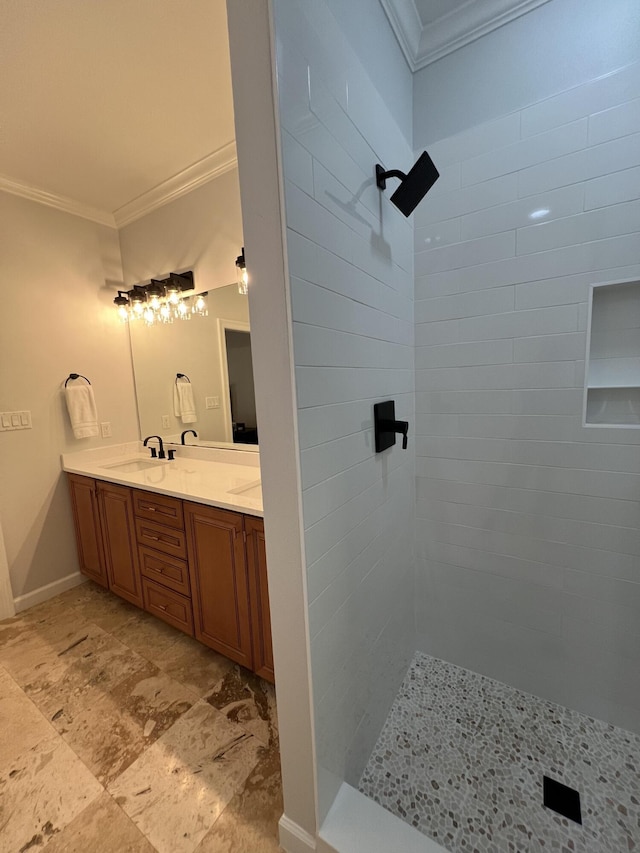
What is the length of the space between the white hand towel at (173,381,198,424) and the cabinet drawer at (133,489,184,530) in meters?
0.74

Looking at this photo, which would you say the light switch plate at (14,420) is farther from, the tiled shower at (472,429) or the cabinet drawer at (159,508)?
the tiled shower at (472,429)

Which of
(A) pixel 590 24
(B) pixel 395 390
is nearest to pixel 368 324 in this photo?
(B) pixel 395 390

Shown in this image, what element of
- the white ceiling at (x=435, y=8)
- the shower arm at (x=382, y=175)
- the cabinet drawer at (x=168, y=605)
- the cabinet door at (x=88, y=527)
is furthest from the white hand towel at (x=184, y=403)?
the white ceiling at (x=435, y=8)

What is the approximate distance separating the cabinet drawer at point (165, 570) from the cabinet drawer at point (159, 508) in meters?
0.21

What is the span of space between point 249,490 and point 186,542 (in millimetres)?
402

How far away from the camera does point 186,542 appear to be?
175 centimetres

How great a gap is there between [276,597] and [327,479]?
34 centimetres

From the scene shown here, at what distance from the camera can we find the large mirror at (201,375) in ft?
7.32

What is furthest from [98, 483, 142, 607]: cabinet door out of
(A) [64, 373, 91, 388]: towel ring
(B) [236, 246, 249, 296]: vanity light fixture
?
(B) [236, 246, 249, 296]: vanity light fixture

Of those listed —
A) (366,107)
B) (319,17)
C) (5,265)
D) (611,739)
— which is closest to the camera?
(319,17)

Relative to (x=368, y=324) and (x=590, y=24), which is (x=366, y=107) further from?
(x=590, y=24)

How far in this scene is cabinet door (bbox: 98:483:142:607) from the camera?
6.71 feet

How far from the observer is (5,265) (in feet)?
7.02

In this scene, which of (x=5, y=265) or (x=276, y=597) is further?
(x=5, y=265)
